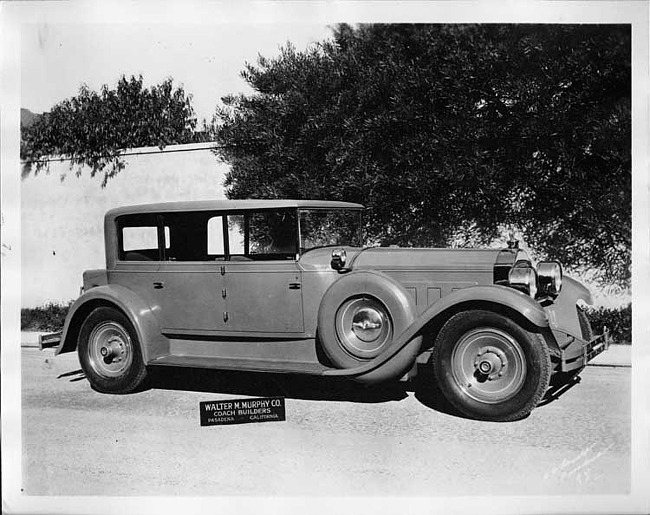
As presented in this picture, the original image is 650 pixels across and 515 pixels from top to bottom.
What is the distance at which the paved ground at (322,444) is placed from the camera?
3.85 meters

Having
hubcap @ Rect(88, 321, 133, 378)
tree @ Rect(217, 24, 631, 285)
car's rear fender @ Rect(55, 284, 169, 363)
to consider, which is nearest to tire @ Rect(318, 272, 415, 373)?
tree @ Rect(217, 24, 631, 285)

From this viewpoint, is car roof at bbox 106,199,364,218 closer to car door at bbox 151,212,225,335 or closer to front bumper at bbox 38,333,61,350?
car door at bbox 151,212,225,335

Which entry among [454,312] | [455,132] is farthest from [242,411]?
[455,132]

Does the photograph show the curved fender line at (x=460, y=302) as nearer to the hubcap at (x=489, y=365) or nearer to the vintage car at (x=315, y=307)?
the vintage car at (x=315, y=307)

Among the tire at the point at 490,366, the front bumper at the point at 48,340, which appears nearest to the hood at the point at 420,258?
the tire at the point at 490,366

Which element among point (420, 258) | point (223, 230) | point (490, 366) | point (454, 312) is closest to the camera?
point (490, 366)

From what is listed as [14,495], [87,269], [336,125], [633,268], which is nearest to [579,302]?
[633,268]

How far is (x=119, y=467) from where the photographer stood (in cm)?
403

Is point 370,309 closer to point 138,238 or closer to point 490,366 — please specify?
point 490,366

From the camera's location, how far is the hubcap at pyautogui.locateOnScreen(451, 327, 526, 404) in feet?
11.8

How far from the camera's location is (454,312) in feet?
12.2

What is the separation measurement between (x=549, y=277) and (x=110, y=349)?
280 centimetres

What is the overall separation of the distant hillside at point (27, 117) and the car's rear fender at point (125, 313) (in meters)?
1.11
